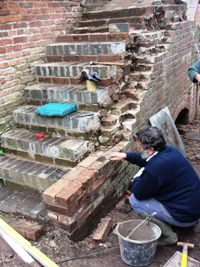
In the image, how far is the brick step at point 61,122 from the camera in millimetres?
4027

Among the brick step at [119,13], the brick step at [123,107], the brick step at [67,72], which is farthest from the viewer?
the brick step at [119,13]

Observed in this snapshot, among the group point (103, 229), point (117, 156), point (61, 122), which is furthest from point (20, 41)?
point (103, 229)

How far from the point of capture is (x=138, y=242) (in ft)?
9.84

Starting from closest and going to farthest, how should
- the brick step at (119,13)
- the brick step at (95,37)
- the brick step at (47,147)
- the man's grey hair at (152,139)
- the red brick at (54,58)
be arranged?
the man's grey hair at (152,139), the brick step at (47,147), the brick step at (95,37), the red brick at (54,58), the brick step at (119,13)

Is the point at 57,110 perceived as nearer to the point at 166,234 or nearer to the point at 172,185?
the point at 172,185

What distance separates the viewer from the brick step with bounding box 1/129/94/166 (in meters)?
3.87

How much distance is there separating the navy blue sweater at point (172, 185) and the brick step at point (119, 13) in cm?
301

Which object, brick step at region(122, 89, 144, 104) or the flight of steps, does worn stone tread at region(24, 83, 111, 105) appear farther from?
brick step at region(122, 89, 144, 104)

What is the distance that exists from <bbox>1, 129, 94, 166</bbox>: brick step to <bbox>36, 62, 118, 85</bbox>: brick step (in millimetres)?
914

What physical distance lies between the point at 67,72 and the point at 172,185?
2.29 metres

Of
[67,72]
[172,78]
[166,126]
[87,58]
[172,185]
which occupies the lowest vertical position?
[166,126]

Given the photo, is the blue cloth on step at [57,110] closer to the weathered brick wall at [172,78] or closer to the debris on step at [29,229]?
the weathered brick wall at [172,78]

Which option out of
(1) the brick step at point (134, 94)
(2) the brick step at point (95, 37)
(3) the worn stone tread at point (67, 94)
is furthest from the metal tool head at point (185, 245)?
(2) the brick step at point (95, 37)

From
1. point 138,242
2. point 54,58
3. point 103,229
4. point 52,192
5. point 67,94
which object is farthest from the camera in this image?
point 54,58
